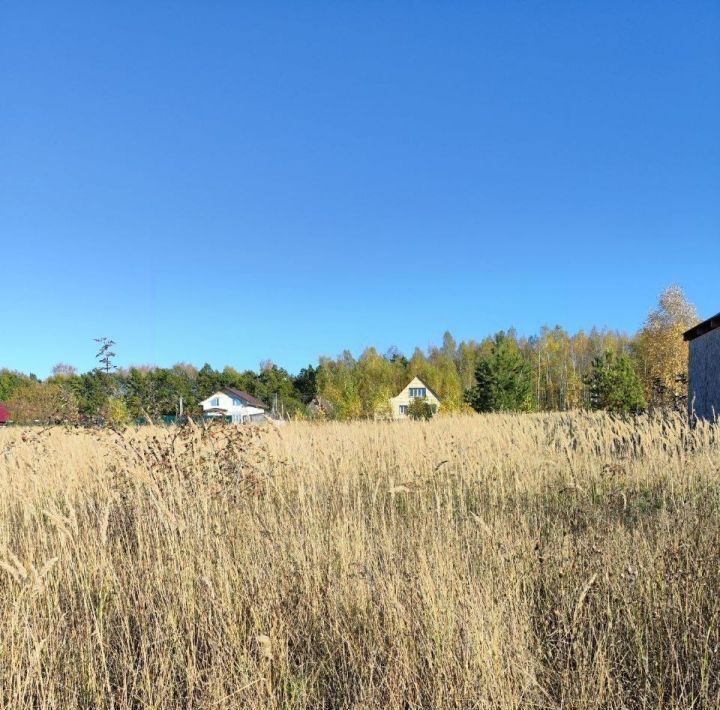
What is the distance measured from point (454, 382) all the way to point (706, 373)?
32349mm

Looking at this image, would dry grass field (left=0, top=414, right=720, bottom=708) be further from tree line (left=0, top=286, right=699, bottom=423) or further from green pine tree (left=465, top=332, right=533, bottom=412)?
green pine tree (left=465, top=332, right=533, bottom=412)

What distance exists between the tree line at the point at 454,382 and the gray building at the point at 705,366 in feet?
2.27

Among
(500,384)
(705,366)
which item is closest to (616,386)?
(500,384)

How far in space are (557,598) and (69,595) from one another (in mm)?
2434

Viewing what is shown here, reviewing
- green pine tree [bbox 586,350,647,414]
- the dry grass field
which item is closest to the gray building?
green pine tree [bbox 586,350,647,414]

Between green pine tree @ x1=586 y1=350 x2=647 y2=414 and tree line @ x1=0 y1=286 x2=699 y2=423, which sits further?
green pine tree @ x1=586 y1=350 x2=647 y2=414

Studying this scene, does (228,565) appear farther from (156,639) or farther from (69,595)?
(69,595)

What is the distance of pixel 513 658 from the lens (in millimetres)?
1844

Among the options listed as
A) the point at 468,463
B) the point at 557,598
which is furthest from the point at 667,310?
the point at 557,598

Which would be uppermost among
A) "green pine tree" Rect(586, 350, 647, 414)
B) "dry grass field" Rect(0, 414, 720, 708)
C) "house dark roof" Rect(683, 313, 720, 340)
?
"house dark roof" Rect(683, 313, 720, 340)

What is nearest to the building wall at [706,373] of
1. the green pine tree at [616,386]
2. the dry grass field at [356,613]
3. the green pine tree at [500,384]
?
the green pine tree at [616,386]

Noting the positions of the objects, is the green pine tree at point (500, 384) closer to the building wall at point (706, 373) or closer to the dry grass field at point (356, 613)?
the building wall at point (706, 373)

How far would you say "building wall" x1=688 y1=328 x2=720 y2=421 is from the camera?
521 inches

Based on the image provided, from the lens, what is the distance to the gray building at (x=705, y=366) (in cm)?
1319
